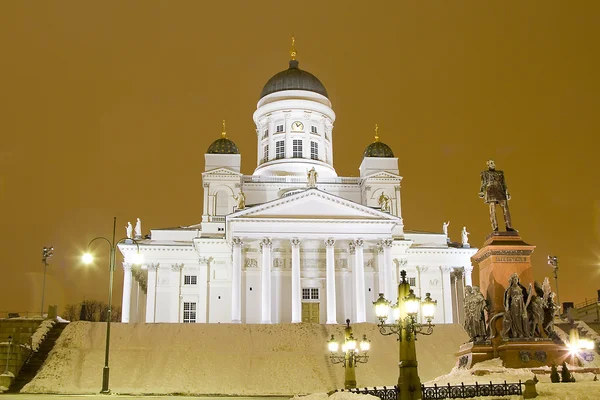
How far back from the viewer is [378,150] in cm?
7375

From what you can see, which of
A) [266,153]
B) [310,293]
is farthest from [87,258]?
[266,153]

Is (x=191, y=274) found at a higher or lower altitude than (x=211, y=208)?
lower

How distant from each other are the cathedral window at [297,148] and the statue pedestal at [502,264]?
52.3 meters

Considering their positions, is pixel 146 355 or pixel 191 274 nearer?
pixel 146 355

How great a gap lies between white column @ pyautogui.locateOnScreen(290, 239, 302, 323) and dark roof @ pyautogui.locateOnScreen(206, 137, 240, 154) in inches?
723

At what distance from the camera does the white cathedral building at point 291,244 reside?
186ft

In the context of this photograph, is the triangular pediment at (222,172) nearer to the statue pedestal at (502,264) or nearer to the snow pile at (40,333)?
the snow pile at (40,333)

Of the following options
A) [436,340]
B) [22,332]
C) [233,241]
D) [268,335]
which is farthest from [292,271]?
[22,332]

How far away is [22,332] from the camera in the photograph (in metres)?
44.2

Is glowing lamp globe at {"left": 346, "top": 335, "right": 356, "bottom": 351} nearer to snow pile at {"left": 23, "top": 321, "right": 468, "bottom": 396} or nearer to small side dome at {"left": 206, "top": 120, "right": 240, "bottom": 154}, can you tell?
snow pile at {"left": 23, "top": 321, "right": 468, "bottom": 396}

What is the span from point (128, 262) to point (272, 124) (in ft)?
72.8

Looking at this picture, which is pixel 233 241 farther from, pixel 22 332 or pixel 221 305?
pixel 22 332

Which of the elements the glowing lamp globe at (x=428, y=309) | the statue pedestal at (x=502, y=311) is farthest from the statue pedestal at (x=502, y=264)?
the glowing lamp globe at (x=428, y=309)

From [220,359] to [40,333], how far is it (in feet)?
38.2
